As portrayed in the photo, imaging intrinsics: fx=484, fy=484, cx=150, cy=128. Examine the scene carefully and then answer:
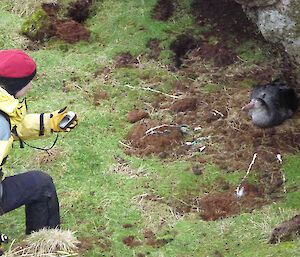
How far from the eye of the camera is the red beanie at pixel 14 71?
5.37 m

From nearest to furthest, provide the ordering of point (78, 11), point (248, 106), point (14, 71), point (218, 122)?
point (14, 71)
point (218, 122)
point (248, 106)
point (78, 11)

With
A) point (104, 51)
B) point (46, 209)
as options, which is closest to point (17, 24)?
point (104, 51)

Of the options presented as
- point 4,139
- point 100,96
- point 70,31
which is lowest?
point 100,96

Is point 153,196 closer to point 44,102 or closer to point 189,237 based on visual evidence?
point 189,237

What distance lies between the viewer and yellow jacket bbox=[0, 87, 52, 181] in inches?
197

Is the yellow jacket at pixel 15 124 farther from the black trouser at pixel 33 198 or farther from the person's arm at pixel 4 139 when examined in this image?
the black trouser at pixel 33 198

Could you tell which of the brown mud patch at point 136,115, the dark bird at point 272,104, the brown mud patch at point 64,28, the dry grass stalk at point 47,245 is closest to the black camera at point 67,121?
the dry grass stalk at point 47,245

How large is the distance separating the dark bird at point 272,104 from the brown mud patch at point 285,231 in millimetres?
3710

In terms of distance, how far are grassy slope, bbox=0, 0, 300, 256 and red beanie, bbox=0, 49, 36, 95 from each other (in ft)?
6.77

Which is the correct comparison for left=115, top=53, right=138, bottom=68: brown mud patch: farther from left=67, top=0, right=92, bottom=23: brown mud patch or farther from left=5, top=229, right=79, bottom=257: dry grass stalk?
left=5, top=229, right=79, bottom=257: dry grass stalk

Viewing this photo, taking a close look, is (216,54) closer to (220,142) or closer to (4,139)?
(220,142)

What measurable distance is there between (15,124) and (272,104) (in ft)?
19.9

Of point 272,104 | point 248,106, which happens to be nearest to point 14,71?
point 248,106

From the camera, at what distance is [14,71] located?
5383 mm
